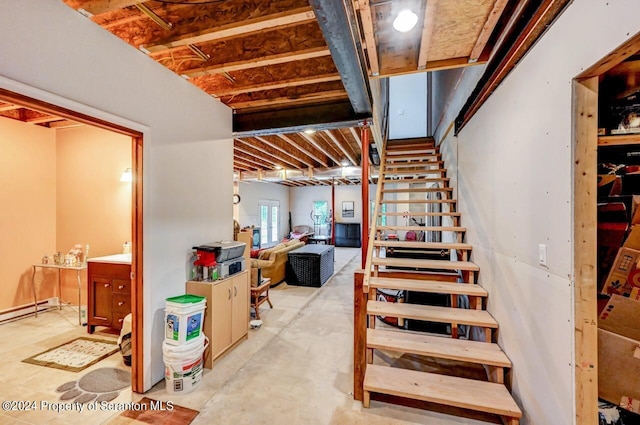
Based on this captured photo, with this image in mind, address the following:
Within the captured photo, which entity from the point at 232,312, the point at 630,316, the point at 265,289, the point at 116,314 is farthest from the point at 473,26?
the point at 116,314

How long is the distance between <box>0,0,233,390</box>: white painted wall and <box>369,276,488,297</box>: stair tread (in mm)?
1873

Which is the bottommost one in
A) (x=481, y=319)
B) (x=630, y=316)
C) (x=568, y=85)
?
(x=481, y=319)

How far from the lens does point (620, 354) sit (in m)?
1.28

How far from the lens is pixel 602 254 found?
1.51 metres

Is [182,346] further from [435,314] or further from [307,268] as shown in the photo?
[307,268]

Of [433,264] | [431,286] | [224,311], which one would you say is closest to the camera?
[431,286]

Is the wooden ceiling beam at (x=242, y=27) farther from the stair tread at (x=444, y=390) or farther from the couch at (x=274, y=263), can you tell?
the couch at (x=274, y=263)

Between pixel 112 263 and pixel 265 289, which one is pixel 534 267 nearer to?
pixel 265 289

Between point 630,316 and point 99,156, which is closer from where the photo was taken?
point 630,316

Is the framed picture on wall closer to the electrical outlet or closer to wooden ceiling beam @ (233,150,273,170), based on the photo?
wooden ceiling beam @ (233,150,273,170)

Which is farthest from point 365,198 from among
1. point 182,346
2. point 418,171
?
point 182,346

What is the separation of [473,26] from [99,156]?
15.1 ft

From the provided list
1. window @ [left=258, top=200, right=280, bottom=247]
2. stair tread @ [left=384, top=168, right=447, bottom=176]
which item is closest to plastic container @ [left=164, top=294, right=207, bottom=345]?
stair tread @ [left=384, top=168, right=447, bottom=176]

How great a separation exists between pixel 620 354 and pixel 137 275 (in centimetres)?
305
